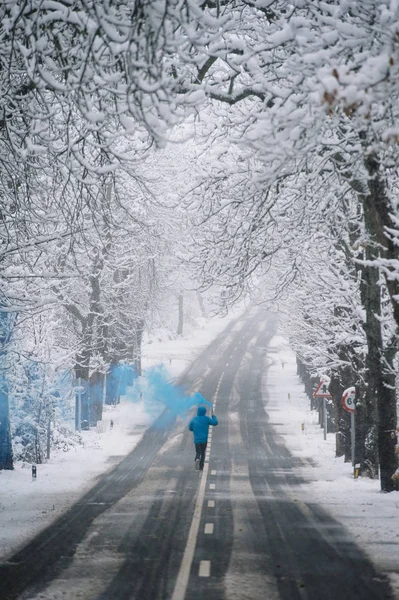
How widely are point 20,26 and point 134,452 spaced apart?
2023 cm

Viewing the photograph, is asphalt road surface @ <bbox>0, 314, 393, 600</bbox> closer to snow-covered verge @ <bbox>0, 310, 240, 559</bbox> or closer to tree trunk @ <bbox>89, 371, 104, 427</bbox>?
snow-covered verge @ <bbox>0, 310, 240, 559</bbox>

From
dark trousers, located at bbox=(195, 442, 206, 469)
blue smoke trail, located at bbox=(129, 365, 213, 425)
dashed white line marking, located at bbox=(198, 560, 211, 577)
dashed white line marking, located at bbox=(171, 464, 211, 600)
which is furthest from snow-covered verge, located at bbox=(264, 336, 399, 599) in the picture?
blue smoke trail, located at bbox=(129, 365, 213, 425)

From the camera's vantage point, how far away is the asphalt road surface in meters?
8.45

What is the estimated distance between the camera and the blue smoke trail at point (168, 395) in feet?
133

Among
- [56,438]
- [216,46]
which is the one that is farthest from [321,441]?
[216,46]

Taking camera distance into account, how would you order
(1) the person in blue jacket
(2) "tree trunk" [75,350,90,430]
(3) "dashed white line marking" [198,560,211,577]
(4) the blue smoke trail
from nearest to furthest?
(3) "dashed white line marking" [198,560,211,577] → (1) the person in blue jacket → (2) "tree trunk" [75,350,90,430] → (4) the blue smoke trail

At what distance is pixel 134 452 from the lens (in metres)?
27.0

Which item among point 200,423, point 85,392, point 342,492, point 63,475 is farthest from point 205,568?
point 85,392

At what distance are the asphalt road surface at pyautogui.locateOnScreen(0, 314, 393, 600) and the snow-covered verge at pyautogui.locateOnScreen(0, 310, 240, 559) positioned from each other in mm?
415

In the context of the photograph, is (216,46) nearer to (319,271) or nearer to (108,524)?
(108,524)

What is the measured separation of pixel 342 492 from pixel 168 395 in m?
29.3

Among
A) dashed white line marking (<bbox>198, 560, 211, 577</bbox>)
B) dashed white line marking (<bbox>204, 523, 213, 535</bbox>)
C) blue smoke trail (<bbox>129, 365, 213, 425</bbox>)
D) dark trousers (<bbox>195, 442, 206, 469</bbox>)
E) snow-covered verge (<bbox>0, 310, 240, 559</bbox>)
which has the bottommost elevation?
snow-covered verge (<bbox>0, 310, 240, 559</bbox>)

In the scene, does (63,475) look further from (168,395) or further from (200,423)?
(168,395)

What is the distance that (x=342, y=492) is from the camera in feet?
54.4
